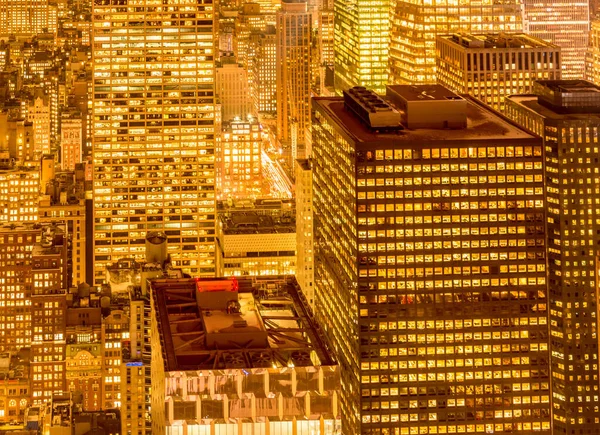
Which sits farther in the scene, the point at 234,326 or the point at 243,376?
the point at 234,326

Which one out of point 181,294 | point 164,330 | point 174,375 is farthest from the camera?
point 181,294

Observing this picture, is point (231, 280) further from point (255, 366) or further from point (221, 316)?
point (255, 366)

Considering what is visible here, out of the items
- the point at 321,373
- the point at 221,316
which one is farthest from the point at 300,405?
the point at 221,316

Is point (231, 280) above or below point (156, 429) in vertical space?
above

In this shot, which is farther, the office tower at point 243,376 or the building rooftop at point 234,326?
the building rooftop at point 234,326
